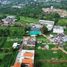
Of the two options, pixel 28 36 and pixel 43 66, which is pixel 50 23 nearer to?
pixel 28 36

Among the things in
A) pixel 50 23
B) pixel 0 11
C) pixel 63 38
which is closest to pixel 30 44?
pixel 63 38

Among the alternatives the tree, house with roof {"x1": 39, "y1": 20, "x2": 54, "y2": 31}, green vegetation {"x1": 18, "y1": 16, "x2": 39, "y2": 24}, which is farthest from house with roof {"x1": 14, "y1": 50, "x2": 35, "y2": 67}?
green vegetation {"x1": 18, "y1": 16, "x2": 39, "y2": 24}

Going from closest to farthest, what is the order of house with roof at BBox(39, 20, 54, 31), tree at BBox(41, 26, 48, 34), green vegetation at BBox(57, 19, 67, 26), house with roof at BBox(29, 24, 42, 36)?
house with roof at BBox(29, 24, 42, 36) → tree at BBox(41, 26, 48, 34) → house with roof at BBox(39, 20, 54, 31) → green vegetation at BBox(57, 19, 67, 26)

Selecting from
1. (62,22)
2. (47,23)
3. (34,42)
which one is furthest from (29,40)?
(62,22)

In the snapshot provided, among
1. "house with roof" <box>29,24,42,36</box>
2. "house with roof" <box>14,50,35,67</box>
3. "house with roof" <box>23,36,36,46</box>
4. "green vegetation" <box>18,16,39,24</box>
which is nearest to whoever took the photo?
"house with roof" <box>14,50,35,67</box>

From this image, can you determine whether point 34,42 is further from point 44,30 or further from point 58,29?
point 58,29

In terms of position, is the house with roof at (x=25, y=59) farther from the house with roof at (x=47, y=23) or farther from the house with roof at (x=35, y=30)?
the house with roof at (x=47, y=23)

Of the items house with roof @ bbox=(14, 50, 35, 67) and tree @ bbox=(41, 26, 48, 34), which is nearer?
house with roof @ bbox=(14, 50, 35, 67)

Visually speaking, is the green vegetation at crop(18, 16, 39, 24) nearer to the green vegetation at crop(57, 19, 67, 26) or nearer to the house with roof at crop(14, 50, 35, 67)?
the green vegetation at crop(57, 19, 67, 26)
